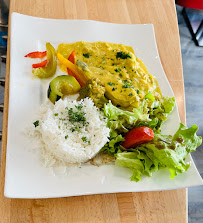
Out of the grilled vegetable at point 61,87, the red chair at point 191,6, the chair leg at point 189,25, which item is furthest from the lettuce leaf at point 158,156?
the chair leg at point 189,25

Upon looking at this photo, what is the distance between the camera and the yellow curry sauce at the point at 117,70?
2213mm

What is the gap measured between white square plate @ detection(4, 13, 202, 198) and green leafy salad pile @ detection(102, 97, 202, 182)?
0.20 feet

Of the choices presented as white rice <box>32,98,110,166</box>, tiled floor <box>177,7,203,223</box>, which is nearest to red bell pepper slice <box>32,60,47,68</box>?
white rice <box>32,98,110,166</box>

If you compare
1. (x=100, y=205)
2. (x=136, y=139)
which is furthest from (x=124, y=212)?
(x=136, y=139)

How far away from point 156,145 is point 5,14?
8.27ft

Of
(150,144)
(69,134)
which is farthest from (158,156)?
(69,134)

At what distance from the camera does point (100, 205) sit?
1719mm

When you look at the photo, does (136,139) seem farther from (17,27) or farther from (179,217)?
(17,27)

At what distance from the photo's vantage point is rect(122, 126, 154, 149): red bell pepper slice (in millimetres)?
1872

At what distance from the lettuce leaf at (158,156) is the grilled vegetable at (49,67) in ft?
3.07

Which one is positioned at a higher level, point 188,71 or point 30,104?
point 30,104

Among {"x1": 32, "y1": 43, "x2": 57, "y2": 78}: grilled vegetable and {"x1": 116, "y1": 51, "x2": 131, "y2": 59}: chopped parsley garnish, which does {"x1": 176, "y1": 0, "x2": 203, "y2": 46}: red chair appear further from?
{"x1": 32, "y1": 43, "x2": 57, "y2": 78}: grilled vegetable

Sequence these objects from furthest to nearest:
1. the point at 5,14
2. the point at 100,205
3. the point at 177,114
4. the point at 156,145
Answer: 1. the point at 5,14
2. the point at 177,114
3. the point at 156,145
4. the point at 100,205

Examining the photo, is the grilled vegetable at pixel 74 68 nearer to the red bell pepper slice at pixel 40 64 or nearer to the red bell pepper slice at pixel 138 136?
the red bell pepper slice at pixel 40 64
